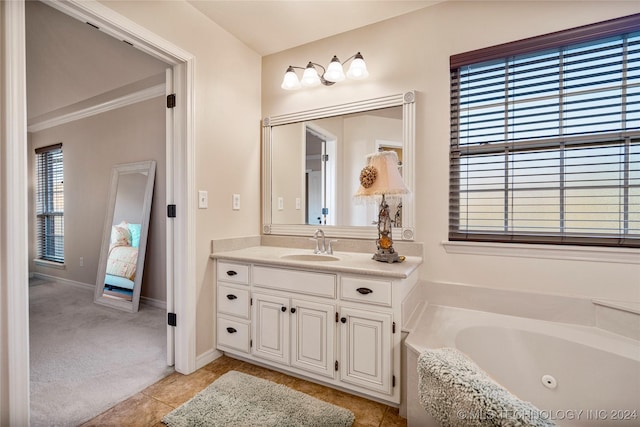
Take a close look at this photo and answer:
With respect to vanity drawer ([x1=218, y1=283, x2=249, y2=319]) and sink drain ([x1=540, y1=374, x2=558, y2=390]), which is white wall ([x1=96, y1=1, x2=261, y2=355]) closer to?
vanity drawer ([x1=218, y1=283, x2=249, y2=319])

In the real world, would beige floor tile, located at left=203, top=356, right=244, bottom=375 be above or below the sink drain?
below

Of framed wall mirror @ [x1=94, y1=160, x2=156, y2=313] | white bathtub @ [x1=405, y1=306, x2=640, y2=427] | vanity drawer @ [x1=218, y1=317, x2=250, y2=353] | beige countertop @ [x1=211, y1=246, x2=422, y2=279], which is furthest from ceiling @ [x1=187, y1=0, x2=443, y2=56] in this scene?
vanity drawer @ [x1=218, y1=317, x2=250, y2=353]

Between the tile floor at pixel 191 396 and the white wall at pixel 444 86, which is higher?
the white wall at pixel 444 86

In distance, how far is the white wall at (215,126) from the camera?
1984 mm

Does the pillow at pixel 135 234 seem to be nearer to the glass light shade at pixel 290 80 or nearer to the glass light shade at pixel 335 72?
the glass light shade at pixel 290 80

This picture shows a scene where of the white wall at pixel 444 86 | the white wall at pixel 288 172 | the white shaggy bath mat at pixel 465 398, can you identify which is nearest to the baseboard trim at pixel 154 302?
the white wall at pixel 288 172

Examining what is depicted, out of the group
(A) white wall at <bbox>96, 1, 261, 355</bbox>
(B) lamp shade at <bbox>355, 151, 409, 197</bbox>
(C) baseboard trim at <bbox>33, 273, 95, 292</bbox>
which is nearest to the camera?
(B) lamp shade at <bbox>355, 151, 409, 197</bbox>

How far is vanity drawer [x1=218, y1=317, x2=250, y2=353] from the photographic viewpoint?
6.89 ft

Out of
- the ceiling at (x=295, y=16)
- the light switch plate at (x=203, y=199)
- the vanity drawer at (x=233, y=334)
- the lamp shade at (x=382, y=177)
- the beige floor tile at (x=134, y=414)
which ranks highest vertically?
the ceiling at (x=295, y=16)

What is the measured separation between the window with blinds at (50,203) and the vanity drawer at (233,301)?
3.67 m

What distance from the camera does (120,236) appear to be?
3.44 m

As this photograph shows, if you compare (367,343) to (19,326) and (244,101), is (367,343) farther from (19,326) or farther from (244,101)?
(244,101)

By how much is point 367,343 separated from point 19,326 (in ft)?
5.31

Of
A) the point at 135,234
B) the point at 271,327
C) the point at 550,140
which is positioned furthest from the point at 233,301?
the point at 550,140
